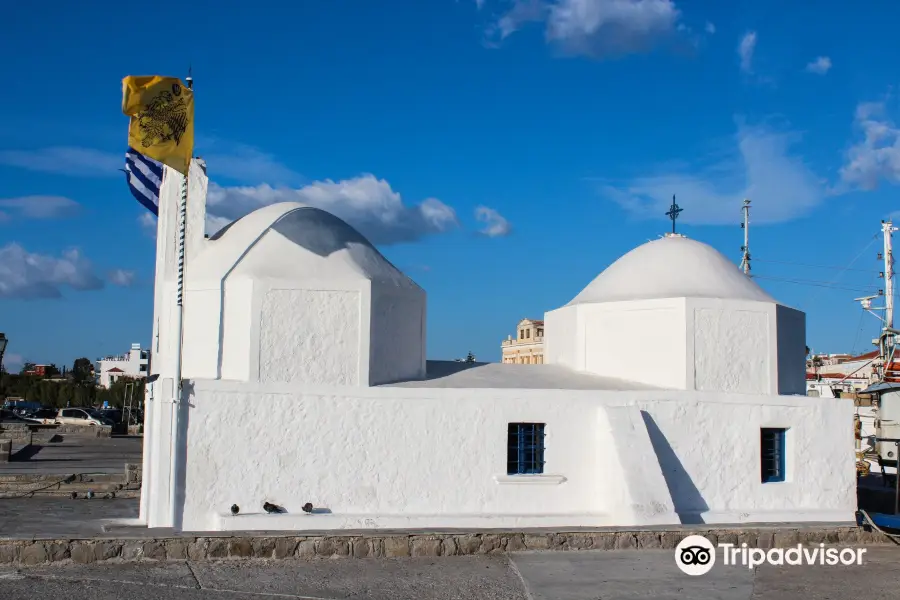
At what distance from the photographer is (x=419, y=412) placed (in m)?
12.3

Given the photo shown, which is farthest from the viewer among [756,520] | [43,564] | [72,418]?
[72,418]

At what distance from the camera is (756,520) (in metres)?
12.9

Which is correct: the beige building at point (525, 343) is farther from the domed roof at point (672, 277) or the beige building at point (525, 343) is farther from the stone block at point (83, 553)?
the stone block at point (83, 553)

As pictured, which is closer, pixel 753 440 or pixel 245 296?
pixel 245 296

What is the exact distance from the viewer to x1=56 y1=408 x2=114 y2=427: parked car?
134 feet

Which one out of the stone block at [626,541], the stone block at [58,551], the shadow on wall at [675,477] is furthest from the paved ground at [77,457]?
the stone block at [626,541]

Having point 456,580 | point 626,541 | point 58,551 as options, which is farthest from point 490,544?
point 58,551

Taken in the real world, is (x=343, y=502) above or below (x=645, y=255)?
below

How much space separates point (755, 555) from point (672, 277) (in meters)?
5.59

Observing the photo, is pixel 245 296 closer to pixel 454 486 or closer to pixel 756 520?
pixel 454 486

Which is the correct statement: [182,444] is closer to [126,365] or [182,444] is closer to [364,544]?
[364,544]

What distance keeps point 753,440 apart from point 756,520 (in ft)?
4.07

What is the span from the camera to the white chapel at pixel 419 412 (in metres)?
11.8

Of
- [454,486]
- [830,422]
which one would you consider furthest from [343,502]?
[830,422]
